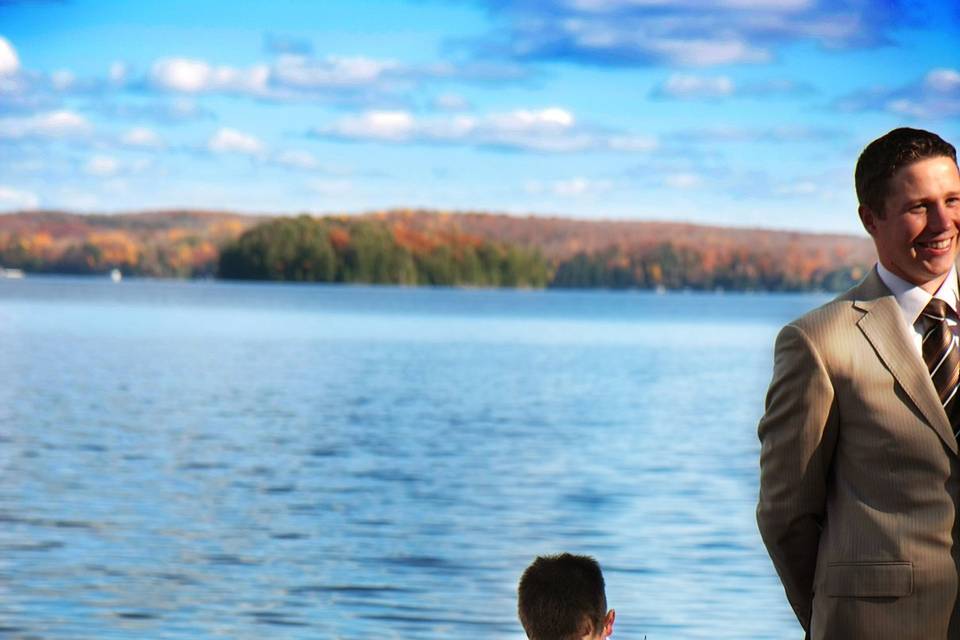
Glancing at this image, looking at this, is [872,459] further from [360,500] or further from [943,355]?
[360,500]

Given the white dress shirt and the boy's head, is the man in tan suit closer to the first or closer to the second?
the white dress shirt

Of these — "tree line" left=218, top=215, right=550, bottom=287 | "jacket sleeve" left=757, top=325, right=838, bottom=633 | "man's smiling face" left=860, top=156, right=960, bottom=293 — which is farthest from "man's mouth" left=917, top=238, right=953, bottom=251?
"tree line" left=218, top=215, right=550, bottom=287

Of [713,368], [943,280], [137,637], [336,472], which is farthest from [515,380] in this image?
→ [943,280]

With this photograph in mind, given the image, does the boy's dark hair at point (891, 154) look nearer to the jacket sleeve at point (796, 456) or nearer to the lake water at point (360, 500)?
the jacket sleeve at point (796, 456)

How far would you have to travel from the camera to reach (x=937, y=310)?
280 centimetres

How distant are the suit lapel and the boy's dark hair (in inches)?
6.3

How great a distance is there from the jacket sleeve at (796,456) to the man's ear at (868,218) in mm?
231

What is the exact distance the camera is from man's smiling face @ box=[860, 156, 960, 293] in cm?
276

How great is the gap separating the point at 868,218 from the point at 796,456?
443mm

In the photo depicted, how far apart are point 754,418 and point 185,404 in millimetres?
9621

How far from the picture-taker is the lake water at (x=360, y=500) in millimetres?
9875

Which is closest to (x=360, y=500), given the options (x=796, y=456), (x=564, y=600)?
(x=564, y=600)

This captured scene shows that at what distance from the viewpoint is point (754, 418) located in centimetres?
2719

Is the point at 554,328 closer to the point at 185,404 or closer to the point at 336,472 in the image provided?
the point at 185,404
